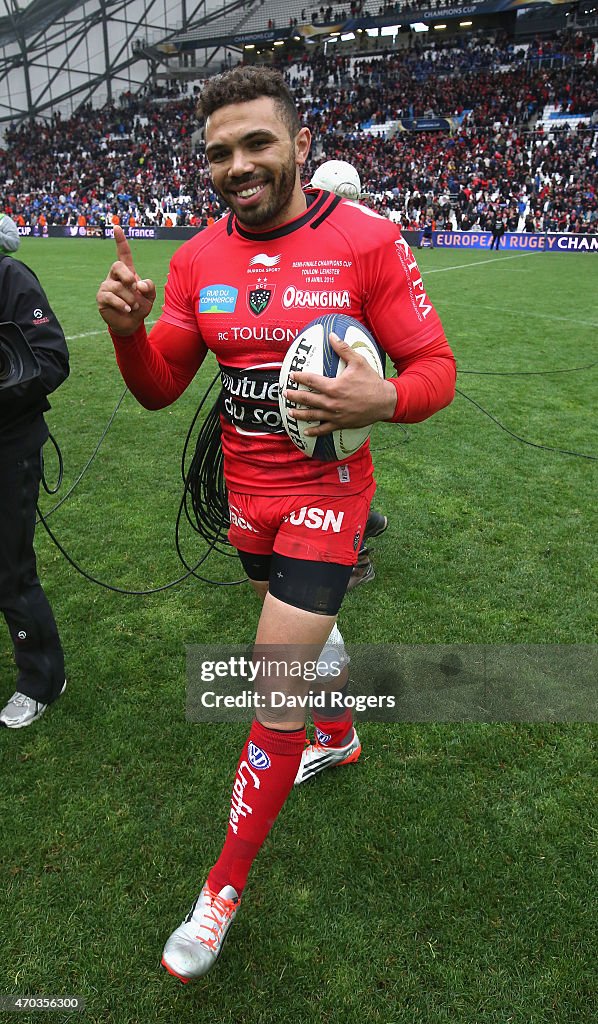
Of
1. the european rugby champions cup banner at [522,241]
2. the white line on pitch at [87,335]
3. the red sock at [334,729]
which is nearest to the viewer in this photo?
the red sock at [334,729]

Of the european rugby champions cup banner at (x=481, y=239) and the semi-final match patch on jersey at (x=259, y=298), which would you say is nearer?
the semi-final match patch on jersey at (x=259, y=298)

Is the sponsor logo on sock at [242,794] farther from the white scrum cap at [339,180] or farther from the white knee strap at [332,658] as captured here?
the white scrum cap at [339,180]

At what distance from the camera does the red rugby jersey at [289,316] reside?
6.98 ft

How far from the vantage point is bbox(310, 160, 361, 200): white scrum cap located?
417 cm

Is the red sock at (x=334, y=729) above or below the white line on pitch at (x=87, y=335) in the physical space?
above

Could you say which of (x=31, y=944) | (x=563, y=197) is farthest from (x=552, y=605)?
(x=563, y=197)

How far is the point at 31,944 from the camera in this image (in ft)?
7.32

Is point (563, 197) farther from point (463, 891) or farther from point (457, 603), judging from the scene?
point (463, 891)

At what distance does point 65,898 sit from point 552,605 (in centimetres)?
320

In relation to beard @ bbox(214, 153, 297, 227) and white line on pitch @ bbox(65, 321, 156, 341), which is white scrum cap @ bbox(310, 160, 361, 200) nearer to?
beard @ bbox(214, 153, 297, 227)

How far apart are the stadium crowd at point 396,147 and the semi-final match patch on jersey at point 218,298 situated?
30.6 m

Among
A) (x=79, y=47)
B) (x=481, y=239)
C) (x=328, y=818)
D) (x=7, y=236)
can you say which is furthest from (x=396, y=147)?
(x=328, y=818)

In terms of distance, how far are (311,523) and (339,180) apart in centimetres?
293

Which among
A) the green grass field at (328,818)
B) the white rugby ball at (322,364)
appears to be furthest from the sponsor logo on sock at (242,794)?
the white rugby ball at (322,364)
